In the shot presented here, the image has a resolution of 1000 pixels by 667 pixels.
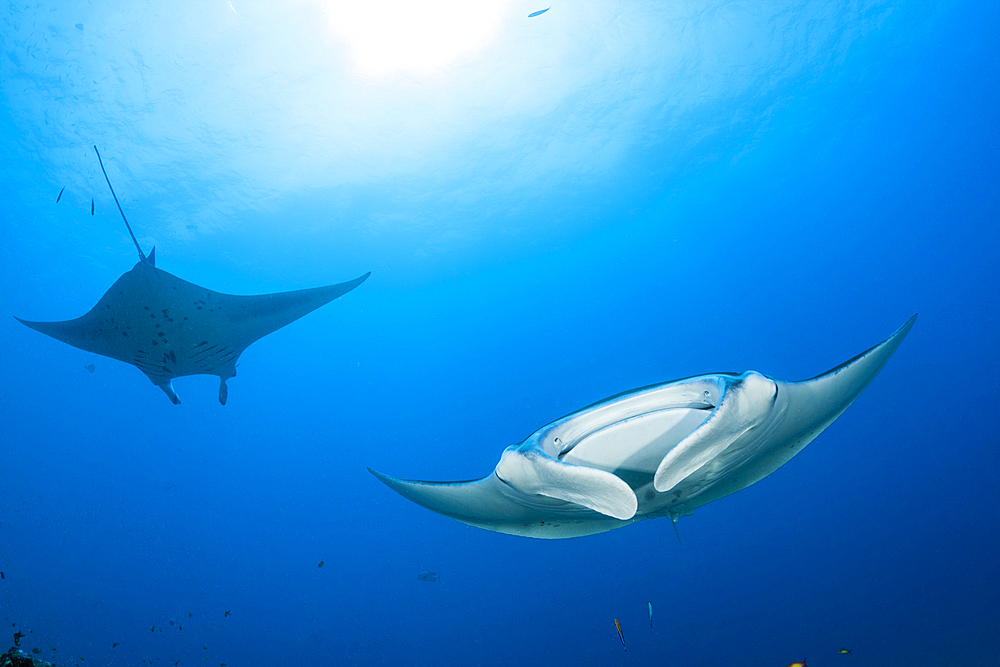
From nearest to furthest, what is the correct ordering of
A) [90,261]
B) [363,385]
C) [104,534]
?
1. [90,261]
2. [104,534]
3. [363,385]

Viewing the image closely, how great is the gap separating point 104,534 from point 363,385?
15682mm

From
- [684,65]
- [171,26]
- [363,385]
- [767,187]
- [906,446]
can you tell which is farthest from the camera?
[906,446]

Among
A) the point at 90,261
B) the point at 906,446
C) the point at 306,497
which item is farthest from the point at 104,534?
the point at 906,446

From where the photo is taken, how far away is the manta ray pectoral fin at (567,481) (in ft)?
4.26

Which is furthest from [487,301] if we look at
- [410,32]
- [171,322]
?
[171,322]

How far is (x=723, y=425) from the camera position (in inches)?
51.4

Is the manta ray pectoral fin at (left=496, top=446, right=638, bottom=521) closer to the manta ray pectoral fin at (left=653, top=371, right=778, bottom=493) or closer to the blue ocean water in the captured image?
the manta ray pectoral fin at (left=653, top=371, right=778, bottom=493)

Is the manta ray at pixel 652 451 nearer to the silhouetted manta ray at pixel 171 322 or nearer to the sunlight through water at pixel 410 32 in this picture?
the silhouetted manta ray at pixel 171 322

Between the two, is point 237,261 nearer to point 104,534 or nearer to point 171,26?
point 171,26

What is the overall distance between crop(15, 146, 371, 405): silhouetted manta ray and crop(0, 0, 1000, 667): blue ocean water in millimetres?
6536

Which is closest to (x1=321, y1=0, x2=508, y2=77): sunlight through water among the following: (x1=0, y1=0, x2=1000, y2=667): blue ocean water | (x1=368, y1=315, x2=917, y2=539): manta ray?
(x1=0, y1=0, x2=1000, y2=667): blue ocean water

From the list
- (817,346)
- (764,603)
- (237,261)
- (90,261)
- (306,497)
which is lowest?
(764,603)

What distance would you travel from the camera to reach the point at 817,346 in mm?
23203

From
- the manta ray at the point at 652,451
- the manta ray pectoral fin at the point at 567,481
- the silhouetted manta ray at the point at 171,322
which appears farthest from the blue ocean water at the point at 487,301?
the manta ray pectoral fin at the point at 567,481
